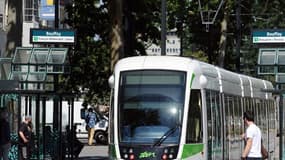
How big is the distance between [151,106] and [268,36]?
9.93 m

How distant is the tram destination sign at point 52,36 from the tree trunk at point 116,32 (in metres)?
3.07

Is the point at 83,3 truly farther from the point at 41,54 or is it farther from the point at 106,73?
the point at 41,54

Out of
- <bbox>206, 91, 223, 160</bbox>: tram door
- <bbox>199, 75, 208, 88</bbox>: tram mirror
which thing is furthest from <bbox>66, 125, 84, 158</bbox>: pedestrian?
<bbox>199, 75, 208, 88</bbox>: tram mirror

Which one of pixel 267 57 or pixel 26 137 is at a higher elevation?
pixel 267 57

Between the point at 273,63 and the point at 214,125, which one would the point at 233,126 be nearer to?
the point at 214,125

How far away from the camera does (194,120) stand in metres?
17.8

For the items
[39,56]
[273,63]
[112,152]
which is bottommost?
[112,152]

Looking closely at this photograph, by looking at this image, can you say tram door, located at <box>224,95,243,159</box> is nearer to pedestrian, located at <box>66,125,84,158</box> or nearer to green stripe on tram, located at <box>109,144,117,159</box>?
green stripe on tram, located at <box>109,144,117,159</box>

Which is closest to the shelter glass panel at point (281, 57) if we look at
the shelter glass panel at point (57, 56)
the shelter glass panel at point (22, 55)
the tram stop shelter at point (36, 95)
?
the tram stop shelter at point (36, 95)

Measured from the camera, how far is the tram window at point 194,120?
17.6m

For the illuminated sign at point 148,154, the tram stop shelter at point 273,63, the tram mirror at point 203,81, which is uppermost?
the tram stop shelter at point 273,63

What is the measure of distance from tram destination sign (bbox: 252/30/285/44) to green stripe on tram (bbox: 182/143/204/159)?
9.71m

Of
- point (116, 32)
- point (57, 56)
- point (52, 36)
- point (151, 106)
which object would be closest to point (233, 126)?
point (151, 106)

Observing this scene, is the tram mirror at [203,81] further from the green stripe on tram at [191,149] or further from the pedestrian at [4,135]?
the pedestrian at [4,135]
